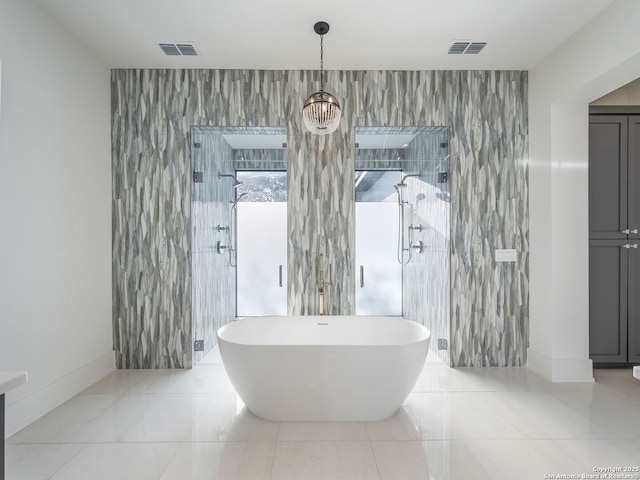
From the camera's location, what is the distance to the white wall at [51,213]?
254cm

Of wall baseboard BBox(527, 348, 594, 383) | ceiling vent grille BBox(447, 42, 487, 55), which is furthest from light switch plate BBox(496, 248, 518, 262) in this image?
ceiling vent grille BBox(447, 42, 487, 55)

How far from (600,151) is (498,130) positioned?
2.89ft

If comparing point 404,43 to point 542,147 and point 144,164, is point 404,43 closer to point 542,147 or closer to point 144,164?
point 542,147

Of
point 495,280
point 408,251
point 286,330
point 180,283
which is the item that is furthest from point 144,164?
point 495,280

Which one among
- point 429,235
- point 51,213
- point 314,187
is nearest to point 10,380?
point 51,213

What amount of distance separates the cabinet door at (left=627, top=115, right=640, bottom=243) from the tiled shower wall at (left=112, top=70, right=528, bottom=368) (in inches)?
33.9

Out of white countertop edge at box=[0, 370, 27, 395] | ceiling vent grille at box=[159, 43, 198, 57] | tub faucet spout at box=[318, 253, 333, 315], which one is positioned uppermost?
ceiling vent grille at box=[159, 43, 198, 57]

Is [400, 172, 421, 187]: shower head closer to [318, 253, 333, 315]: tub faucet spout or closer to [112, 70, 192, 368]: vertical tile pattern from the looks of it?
[318, 253, 333, 315]: tub faucet spout

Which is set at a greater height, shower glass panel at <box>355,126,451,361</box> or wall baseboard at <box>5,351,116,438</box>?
shower glass panel at <box>355,126,451,361</box>

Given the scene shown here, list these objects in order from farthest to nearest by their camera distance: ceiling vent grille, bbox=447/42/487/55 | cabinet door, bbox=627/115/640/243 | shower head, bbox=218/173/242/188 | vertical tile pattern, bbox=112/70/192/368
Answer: shower head, bbox=218/173/242/188
vertical tile pattern, bbox=112/70/192/368
cabinet door, bbox=627/115/640/243
ceiling vent grille, bbox=447/42/487/55

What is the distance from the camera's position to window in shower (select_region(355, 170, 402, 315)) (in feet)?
15.5

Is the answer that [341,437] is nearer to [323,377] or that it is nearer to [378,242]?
[323,377]

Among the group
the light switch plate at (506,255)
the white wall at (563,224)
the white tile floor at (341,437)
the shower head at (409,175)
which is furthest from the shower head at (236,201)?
the white wall at (563,224)

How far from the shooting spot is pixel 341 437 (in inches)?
98.0
